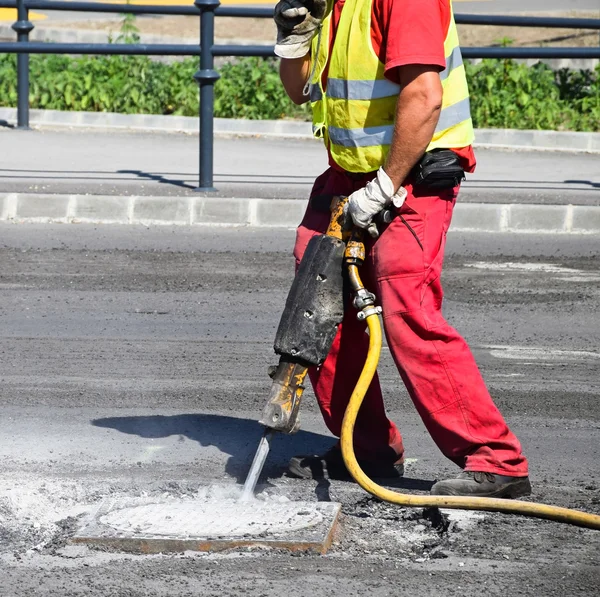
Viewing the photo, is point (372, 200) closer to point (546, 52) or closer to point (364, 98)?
point (364, 98)

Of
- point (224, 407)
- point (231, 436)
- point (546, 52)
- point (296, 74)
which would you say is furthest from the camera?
point (546, 52)

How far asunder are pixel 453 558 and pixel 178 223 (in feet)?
18.2

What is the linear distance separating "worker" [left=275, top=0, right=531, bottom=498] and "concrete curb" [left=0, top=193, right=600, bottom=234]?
4656mm

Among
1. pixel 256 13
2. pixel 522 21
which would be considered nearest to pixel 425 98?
pixel 522 21

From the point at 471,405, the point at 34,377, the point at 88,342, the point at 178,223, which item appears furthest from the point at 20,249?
the point at 471,405

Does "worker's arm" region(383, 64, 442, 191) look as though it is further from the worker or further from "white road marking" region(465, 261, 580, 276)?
"white road marking" region(465, 261, 580, 276)

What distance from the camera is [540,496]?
417 centimetres

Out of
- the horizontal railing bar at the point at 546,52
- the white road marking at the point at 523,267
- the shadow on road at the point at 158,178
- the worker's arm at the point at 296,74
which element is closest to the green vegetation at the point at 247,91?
the shadow on road at the point at 158,178

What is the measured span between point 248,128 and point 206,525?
31.2 feet

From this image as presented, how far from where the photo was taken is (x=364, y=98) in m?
3.92

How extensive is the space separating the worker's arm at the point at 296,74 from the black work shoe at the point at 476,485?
52.8 inches

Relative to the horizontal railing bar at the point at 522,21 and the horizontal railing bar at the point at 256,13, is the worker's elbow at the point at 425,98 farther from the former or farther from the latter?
the horizontal railing bar at the point at 522,21

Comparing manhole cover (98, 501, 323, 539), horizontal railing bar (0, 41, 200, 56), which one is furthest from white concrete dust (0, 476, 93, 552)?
horizontal railing bar (0, 41, 200, 56)

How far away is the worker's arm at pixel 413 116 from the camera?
12.3ft
